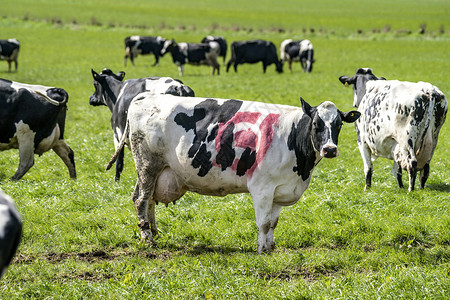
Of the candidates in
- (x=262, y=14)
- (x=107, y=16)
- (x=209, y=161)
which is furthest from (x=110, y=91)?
(x=262, y=14)

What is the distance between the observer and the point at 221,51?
135ft

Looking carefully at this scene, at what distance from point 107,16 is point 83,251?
7050 centimetres

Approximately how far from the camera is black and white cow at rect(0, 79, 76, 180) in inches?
459

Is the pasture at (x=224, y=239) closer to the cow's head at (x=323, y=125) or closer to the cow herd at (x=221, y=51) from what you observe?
the cow's head at (x=323, y=125)

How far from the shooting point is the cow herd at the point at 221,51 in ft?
116

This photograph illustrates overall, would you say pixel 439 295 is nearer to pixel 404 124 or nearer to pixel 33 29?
pixel 404 124

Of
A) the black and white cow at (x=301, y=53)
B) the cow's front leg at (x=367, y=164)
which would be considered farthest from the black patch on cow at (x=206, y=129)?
the black and white cow at (x=301, y=53)

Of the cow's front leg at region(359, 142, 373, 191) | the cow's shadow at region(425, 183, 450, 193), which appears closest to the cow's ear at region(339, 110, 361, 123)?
the cow's front leg at region(359, 142, 373, 191)

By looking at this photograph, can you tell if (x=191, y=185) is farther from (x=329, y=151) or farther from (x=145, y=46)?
(x=145, y=46)

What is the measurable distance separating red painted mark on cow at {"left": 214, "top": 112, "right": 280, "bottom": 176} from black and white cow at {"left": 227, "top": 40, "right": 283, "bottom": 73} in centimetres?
2959

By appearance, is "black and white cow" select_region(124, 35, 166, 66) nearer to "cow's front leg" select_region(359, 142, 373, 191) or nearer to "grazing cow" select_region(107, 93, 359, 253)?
"cow's front leg" select_region(359, 142, 373, 191)

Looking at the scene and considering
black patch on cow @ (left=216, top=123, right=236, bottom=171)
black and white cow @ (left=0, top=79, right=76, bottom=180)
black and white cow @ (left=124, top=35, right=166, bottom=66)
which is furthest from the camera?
black and white cow @ (left=124, top=35, right=166, bottom=66)

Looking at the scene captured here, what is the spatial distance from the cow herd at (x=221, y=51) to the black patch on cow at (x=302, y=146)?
26.8 meters

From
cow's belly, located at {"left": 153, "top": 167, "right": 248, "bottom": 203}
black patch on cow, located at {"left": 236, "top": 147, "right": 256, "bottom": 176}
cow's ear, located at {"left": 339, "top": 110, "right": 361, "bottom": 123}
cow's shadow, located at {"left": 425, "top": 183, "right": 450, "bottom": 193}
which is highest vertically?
cow's ear, located at {"left": 339, "top": 110, "right": 361, "bottom": 123}
